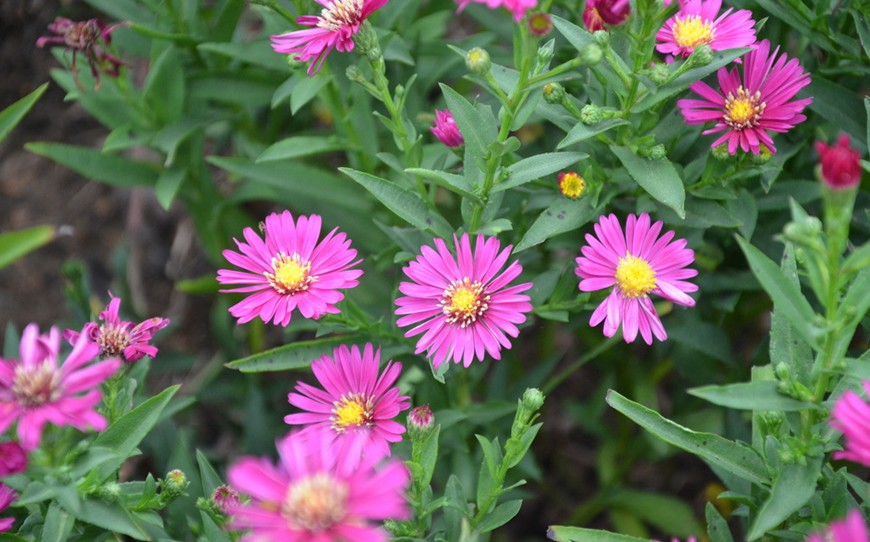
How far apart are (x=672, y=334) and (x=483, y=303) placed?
1.70 ft

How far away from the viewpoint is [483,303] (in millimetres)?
1421

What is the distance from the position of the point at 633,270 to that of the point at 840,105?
0.58m

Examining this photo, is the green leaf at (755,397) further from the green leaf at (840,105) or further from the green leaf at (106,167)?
the green leaf at (106,167)

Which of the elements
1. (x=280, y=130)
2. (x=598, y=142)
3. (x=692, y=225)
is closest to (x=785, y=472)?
(x=692, y=225)

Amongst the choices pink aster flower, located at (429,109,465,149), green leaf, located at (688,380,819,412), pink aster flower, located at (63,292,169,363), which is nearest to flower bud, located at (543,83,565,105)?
pink aster flower, located at (429,109,465,149)

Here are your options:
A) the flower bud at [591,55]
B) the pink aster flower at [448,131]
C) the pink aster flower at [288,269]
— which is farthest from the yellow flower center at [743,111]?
the pink aster flower at [288,269]

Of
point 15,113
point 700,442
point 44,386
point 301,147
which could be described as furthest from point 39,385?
point 700,442

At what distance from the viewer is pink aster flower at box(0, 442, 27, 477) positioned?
1156 mm

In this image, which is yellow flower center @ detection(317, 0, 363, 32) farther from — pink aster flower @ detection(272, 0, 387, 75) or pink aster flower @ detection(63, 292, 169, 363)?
pink aster flower @ detection(63, 292, 169, 363)

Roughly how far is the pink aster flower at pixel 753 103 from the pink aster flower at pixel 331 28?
53 cm

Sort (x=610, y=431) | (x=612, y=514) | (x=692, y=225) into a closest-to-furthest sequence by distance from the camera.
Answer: (x=692, y=225), (x=612, y=514), (x=610, y=431)

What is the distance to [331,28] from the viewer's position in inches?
57.1

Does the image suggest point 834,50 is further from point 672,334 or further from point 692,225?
point 672,334

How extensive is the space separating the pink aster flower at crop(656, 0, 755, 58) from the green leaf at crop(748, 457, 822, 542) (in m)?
0.64
